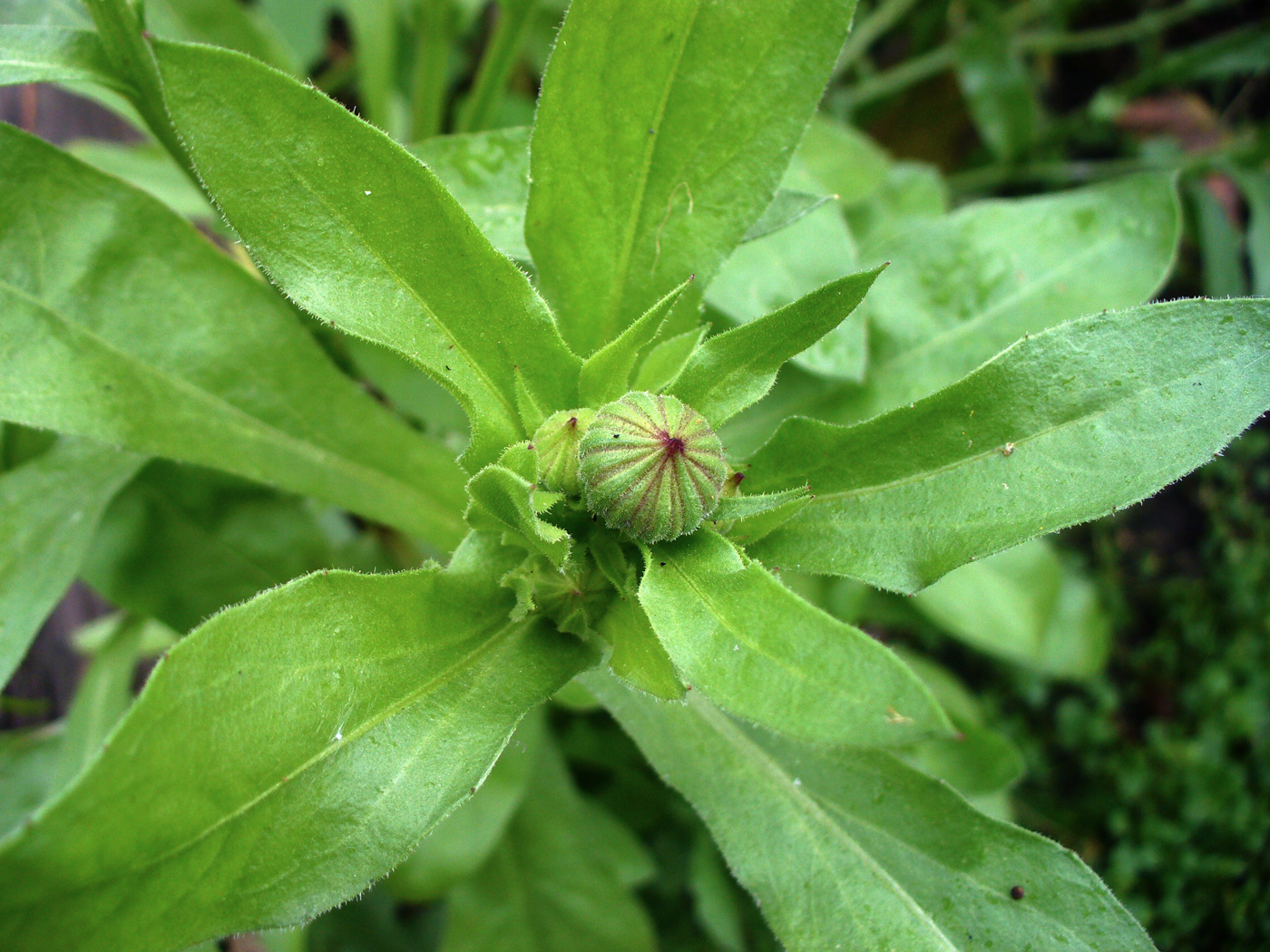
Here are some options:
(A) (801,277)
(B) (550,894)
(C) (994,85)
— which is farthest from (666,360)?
(C) (994,85)

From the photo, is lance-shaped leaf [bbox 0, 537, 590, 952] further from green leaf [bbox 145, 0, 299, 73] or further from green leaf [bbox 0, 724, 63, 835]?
green leaf [bbox 145, 0, 299, 73]

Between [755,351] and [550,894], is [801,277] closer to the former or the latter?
[755,351]

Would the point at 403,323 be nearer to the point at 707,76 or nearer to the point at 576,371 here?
the point at 576,371

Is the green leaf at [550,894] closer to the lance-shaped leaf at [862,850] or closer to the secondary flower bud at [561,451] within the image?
the lance-shaped leaf at [862,850]

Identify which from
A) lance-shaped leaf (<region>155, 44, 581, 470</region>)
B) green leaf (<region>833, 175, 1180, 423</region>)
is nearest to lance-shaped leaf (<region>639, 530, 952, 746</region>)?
lance-shaped leaf (<region>155, 44, 581, 470</region>)

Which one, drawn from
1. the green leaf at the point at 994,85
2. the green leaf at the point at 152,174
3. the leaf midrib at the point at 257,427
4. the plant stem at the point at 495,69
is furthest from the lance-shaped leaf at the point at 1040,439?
the green leaf at the point at 994,85
